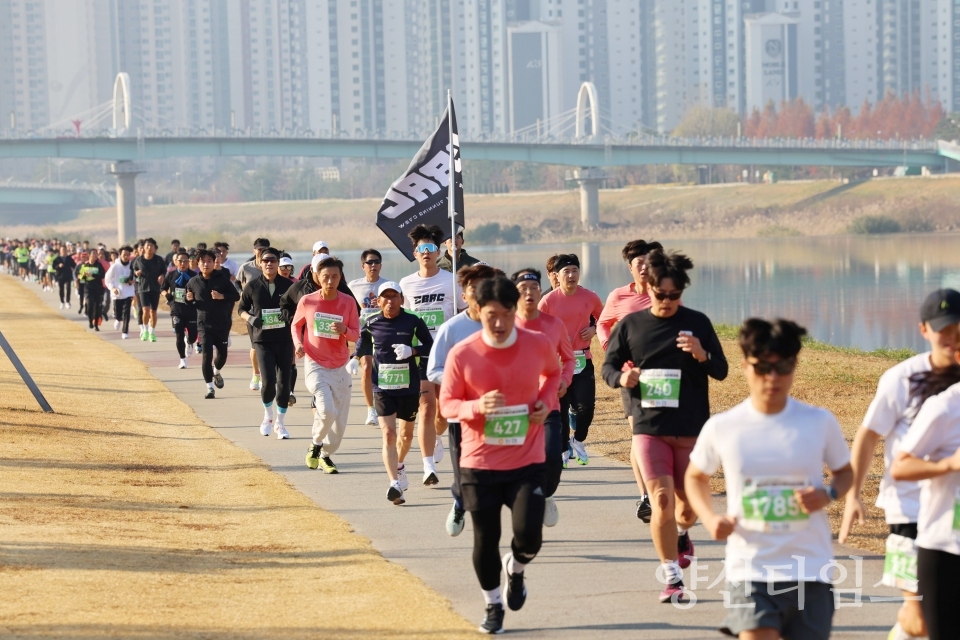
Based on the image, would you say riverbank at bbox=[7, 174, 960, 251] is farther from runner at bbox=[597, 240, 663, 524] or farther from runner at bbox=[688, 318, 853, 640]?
runner at bbox=[688, 318, 853, 640]

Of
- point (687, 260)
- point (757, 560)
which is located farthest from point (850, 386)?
point (757, 560)

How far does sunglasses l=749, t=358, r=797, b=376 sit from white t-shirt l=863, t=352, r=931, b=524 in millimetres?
795

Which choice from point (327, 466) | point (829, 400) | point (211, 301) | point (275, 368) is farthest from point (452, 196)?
point (829, 400)

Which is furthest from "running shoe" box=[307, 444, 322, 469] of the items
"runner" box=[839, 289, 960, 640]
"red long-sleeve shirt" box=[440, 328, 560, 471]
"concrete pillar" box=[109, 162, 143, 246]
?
"concrete pillar" box=[109, 162, 143, 246]

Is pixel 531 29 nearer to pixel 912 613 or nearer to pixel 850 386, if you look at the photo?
pixel 850 386

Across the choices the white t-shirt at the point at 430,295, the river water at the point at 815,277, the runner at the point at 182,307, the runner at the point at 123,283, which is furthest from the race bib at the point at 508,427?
the river water at the point at 815,277

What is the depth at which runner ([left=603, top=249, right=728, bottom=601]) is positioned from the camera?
7.57 m

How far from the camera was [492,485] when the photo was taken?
7.00 m

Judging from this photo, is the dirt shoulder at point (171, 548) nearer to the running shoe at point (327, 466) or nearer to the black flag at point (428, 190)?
the running shoe at point (327, 466)

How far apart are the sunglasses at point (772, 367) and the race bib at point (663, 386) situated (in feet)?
8.46

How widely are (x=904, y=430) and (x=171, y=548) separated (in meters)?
5.34

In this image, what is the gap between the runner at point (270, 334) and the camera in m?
14.1

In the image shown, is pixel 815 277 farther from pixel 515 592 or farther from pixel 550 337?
pixel 515 592

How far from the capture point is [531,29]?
19900 cm
